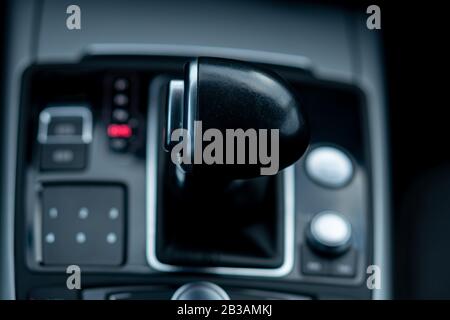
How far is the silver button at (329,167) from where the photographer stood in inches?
23.6

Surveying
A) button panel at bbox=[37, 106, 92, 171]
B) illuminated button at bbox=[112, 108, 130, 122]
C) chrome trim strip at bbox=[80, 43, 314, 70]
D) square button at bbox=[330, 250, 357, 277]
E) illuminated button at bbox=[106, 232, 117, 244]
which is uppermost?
chrome trim strip at bbox=[80, 43, 314, 70]

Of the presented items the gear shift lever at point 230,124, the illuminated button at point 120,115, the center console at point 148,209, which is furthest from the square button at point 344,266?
the illuminated button at point 120,115

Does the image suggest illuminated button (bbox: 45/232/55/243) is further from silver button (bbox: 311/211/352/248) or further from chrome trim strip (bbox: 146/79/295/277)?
silver button (bbox: 311/211/352/248)

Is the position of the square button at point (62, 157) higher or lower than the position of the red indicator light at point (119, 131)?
lower

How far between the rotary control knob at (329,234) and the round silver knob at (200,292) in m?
0.09

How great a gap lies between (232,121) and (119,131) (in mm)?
181

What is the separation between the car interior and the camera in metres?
0.56

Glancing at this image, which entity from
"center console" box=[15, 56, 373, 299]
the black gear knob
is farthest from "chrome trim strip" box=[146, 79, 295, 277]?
the black gear knob

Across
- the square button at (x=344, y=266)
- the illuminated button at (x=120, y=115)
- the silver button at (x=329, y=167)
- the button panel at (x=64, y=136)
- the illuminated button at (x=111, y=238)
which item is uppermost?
the illuminated button at (x=120, y=115)

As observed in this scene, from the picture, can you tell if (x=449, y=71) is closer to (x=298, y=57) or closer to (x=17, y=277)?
(x=298, y=57)

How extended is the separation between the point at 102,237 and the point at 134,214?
0.11ft

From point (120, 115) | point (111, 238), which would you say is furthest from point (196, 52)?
point (111, 238)

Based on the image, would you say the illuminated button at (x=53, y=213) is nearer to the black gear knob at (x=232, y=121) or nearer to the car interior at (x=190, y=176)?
the car interior at (x=190, y=176)

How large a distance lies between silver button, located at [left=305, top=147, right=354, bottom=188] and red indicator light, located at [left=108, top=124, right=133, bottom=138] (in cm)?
17
